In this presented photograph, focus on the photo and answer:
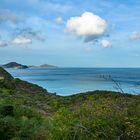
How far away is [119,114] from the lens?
7086mm

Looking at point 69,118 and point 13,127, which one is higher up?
point 69,118

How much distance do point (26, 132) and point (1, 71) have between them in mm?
21880

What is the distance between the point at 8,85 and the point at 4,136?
14.0 m

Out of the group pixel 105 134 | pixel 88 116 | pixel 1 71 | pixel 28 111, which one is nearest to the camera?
pixel 105 134

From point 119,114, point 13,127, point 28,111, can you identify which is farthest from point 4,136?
point 119,114

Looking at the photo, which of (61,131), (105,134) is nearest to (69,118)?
(61,131)

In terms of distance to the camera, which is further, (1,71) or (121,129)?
(1,71)

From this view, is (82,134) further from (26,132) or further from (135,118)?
(26,132)

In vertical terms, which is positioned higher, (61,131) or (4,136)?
(61,131)

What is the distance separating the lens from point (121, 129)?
6930 mm

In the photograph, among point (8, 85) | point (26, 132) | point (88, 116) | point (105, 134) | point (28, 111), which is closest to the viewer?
point (105, 134)

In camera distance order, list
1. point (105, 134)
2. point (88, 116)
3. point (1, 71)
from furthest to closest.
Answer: point (1, 71) < point (88, 116) < point (105, 134)

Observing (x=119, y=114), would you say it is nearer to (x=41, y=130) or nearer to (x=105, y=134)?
(x=105, y=134)

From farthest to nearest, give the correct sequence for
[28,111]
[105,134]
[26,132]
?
[28,111] < [26,132] < [105,134]
